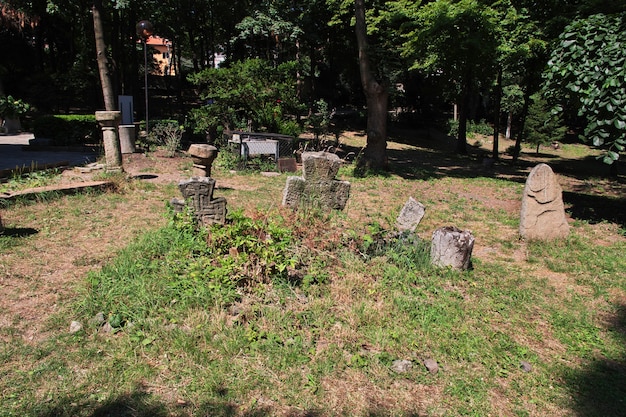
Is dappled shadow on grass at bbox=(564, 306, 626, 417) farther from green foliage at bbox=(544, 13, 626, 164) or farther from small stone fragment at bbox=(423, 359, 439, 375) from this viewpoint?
green foliage at bbox=(544, 13, 626, 164)

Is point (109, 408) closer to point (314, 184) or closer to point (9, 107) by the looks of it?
point (314, 184)

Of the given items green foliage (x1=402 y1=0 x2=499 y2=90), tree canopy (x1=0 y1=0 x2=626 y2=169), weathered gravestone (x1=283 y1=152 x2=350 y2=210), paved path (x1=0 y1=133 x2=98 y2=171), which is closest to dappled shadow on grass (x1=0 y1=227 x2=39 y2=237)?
weathered gravestone (x1=283 y1=152 x2=350 y2=210)

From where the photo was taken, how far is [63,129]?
15.4m

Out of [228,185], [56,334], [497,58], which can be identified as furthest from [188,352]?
[497,58]

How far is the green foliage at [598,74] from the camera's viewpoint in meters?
7.55

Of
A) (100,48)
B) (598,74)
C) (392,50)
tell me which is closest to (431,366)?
(598,74)

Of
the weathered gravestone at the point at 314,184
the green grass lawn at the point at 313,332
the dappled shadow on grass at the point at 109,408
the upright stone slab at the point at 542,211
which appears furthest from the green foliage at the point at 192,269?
the upright stone slab at the point at 542,211

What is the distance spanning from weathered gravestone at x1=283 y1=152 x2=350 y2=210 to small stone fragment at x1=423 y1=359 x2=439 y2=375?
344 centimetres

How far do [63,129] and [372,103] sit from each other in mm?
10801

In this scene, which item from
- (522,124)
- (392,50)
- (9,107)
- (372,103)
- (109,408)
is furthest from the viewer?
(522,124)

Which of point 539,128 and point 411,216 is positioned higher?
point 539,128

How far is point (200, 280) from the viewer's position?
14.7ft

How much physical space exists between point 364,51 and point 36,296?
36.7 ft

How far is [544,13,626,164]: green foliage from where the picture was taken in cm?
755
